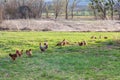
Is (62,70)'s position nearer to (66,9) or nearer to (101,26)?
(101,26)

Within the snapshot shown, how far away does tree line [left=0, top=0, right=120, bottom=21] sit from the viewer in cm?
2589

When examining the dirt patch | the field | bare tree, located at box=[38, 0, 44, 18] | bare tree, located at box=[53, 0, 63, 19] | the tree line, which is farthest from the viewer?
bare tree, located at box=[53, 0, 63, 19]

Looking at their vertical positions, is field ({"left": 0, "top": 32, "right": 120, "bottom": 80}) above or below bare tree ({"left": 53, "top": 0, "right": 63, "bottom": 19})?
below

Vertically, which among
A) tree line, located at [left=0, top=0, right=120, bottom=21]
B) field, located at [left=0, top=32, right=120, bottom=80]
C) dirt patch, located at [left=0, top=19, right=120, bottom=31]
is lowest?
dirt patch, located at [left=0, top=19, right=120, bottom=31]

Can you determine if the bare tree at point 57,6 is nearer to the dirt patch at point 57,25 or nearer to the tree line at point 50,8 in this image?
the tree line at point 50,8

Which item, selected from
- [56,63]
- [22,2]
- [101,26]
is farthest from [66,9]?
[56,63]

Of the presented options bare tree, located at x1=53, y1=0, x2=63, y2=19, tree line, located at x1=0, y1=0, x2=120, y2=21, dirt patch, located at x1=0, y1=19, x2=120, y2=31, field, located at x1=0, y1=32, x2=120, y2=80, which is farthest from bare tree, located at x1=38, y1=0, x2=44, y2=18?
field, located at x1=0, y1=32, x2=120, y2=80

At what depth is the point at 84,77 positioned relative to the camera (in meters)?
7.62

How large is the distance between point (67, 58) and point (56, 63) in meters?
0.81

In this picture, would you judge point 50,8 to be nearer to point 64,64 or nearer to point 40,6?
A: point 40,6

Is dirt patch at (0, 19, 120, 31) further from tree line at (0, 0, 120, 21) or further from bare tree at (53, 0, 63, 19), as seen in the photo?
bare tree at (53, 0, 63, 19)

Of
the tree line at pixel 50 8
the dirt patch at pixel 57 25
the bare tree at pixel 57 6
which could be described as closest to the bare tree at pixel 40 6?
the tree line at pixel 50 8

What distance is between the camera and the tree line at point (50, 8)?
84.9 feet

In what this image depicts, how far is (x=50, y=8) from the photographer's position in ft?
94.4
